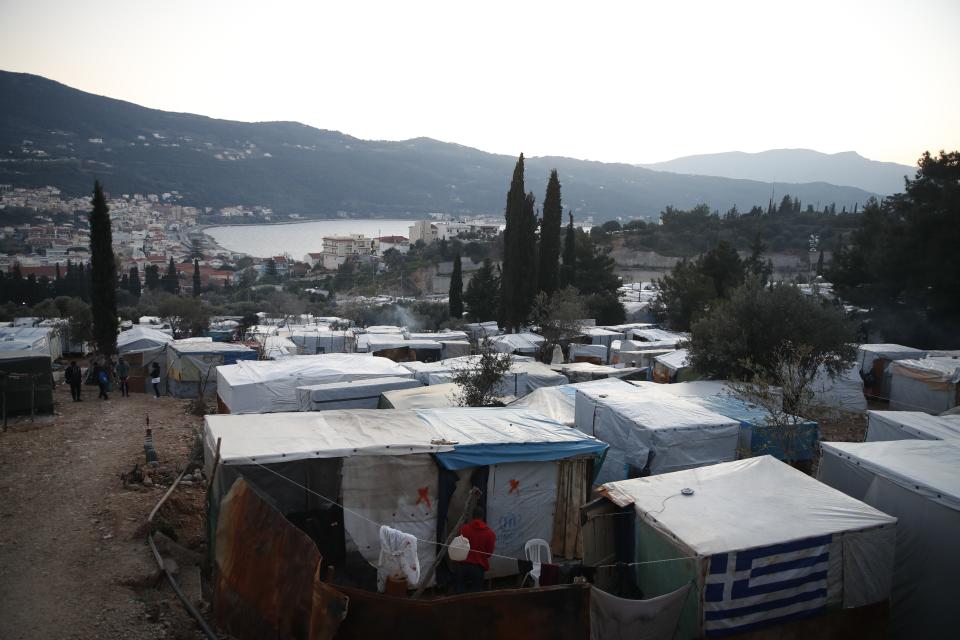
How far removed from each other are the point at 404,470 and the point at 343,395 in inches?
235

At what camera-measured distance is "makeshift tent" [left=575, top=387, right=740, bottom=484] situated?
357 inches

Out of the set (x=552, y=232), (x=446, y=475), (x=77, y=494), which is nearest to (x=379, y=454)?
(x=446, y=475)

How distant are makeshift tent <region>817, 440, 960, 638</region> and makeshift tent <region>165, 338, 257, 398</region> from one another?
15590 mm

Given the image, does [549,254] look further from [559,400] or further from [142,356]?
[559,400]

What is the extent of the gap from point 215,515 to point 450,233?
10941 centimetres

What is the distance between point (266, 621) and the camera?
494 centimetres

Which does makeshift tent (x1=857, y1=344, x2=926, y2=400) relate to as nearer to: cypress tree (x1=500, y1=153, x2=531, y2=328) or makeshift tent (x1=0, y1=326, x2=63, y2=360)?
cypress tree (x1=500, y1=153, x2=531, y2=328)

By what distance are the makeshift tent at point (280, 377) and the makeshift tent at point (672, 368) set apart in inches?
298

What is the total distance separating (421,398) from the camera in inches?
482

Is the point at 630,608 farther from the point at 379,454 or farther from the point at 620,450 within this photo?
the point at 620,450

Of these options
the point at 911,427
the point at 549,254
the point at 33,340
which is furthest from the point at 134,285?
the point at 911,427

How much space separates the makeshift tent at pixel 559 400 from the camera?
11.9m

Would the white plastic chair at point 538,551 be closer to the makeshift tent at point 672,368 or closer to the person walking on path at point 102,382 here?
the makeshift tent at point 672,368

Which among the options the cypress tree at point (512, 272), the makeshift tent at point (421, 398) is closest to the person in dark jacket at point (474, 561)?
the makeshift tent at point (421, 398)
